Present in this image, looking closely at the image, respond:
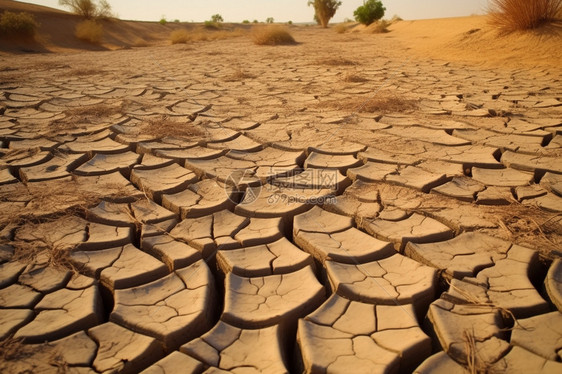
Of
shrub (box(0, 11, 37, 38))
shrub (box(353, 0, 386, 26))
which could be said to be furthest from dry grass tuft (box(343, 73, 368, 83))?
shrub (box(353, 0, 386, 26))

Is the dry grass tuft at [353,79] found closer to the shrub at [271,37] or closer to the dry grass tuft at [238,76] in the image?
the dry grass tuft at [238,76]

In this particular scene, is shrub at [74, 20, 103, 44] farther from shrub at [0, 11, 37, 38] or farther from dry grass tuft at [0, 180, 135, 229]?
dry grass tuft at [0, 180, 135, 229]

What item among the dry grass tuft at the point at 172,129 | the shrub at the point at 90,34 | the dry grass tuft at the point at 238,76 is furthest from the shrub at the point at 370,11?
the dry grass tuft at the point at 172,129

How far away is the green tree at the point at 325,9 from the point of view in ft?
87.0

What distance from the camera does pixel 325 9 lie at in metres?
26.6

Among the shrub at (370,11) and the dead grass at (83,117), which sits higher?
the shrub at (370,11)

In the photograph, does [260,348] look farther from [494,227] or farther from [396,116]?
[396,116]

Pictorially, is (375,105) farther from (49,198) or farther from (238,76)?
(49,198)

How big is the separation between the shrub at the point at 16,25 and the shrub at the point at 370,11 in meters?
14.2

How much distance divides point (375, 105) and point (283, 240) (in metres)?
2.34

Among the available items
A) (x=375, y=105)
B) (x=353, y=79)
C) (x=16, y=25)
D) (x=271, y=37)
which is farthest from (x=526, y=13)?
(x=16, y=25)

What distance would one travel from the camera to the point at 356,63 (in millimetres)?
6582

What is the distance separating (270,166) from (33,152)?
5.29 feet

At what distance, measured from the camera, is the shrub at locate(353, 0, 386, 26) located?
19.1m
